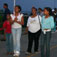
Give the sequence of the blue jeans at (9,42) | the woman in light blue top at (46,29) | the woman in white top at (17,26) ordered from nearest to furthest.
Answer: the woman in light blue top at (46,29) < the woman in white top at (17,26) < the blue jeans at (9,42)

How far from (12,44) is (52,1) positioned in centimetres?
2061

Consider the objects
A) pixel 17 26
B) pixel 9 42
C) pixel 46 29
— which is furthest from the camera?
pixel 9 42

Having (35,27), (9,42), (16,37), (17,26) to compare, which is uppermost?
(17,26)

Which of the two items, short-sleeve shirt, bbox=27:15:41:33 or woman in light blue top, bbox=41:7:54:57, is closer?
woman in light blue top, bbox=41:7:54:57

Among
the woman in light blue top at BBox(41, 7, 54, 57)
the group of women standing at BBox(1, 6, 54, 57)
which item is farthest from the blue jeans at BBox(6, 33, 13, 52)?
the woman in light blue top at BBox(41, 7, 54, 57)

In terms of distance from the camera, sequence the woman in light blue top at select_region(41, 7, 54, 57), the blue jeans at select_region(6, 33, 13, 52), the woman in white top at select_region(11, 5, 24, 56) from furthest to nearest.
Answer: the blue jeans at select_region(6, 33, 13, 52), the woman in white top at select_region(11, 5, 24, 56), the woman in light blue top at select_region(41, 7, 54, 57)

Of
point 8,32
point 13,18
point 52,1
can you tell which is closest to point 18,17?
point 13,18

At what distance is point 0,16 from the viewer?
1783 cm

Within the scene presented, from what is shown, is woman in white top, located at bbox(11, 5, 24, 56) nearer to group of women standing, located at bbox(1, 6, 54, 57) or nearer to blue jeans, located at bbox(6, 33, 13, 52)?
group of women standing, located at bbox(1, 6, 54, 57)

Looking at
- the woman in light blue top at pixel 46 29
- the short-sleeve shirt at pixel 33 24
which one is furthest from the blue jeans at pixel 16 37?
the woman in light blue top at pixel 46 29

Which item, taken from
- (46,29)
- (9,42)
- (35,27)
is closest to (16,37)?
(9,42)

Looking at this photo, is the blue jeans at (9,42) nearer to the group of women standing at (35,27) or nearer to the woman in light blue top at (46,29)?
the group of women standing at (35,27)

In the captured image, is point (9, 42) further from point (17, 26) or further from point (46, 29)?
point (46, 29)

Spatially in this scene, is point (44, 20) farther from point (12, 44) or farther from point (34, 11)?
point (12, 44)
